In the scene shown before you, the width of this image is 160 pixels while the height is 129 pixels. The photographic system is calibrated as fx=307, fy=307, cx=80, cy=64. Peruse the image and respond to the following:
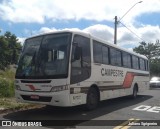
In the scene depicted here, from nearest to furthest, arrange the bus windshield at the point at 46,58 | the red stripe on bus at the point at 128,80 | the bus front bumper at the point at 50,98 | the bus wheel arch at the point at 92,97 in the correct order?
1. the bus front bumper at the point at 50,98
2. the bus windshield at the point at 46,58
3. the bus wheel arch at the point at 92,97
4. the red stripe on bus at the point at 128,80

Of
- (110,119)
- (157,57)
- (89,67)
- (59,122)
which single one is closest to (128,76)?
(89,67)

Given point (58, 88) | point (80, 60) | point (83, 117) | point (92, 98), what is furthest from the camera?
point (92, 98)

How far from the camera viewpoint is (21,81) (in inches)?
450

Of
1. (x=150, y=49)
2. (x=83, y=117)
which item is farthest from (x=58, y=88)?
(x=150, y=49)

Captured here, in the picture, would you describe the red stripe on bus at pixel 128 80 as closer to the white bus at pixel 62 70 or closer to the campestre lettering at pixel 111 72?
the campestre lettering at pixel 111 72

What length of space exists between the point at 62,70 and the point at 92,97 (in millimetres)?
2543

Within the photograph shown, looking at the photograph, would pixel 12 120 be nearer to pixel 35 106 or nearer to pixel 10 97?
pixel 35 106

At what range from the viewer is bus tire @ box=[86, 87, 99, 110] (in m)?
12.4

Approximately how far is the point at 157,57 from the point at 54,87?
69451mm

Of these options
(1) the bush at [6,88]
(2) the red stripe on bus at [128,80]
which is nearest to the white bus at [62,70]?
(2) the red stripe on bus at [128,80]

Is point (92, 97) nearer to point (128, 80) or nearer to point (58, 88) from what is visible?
point (58, 88)

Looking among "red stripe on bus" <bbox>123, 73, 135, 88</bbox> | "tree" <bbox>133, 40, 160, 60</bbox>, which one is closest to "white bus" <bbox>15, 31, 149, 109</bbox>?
"red stripe on bus" <bbox>123, 73, 135, 88</bbox>

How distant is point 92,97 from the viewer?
1266 centimetres

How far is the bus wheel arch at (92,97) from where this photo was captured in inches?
486
